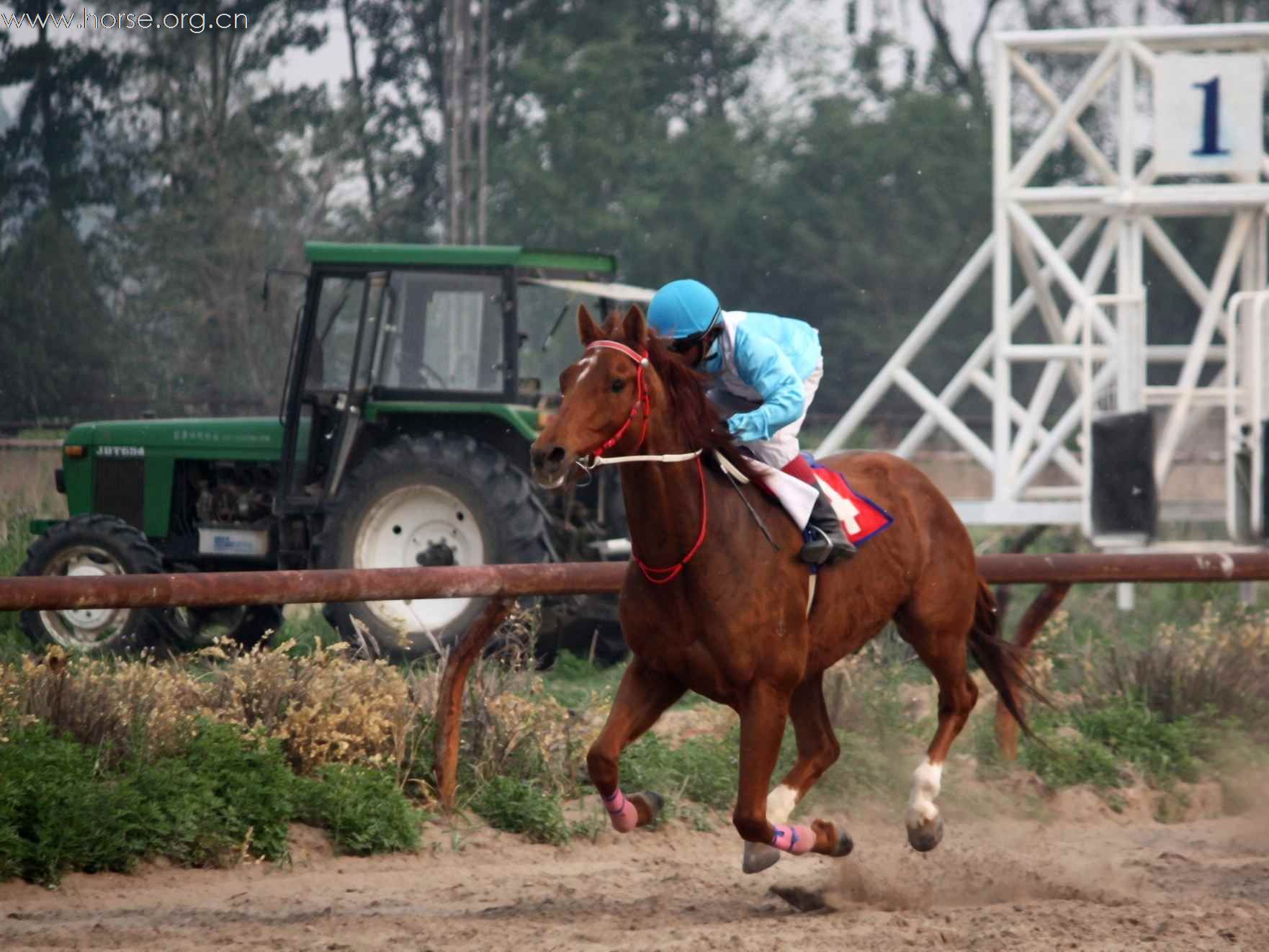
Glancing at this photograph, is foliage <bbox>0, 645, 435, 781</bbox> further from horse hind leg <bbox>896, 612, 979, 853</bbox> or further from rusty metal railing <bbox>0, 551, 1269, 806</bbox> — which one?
horse hind leg <bbox>896, 612, 979, 853</bbox>

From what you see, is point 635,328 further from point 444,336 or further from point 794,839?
point 444,336

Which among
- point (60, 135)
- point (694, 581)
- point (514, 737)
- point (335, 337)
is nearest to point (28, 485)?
point (335, 337)

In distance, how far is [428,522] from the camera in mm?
9844

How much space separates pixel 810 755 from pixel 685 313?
5.63ft

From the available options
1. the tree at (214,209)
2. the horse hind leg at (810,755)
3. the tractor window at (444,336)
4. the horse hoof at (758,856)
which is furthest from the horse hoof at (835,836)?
the tree at (214,209)

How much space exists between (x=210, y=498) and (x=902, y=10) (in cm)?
2788

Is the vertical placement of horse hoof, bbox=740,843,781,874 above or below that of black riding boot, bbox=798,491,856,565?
below

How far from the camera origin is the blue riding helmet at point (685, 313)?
17.5 feet

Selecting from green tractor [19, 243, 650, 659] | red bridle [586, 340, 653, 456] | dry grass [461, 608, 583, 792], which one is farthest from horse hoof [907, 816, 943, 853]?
green tractor [19, 243, 650, 659]

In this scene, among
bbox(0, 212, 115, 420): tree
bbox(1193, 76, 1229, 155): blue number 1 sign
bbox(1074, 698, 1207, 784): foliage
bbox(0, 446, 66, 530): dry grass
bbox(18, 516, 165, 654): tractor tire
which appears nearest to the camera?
bbox(1074, 698, 1207, 784): foliage

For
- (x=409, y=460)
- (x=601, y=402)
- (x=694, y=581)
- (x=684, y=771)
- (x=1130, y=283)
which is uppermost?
(x=1130, y=283)

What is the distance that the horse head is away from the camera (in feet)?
15.4

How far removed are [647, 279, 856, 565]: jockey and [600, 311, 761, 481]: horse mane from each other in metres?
0.08

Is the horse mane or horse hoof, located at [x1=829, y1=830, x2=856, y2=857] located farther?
horse hoof, located at [x1=829, y1=830, x2=856, y2=857]
